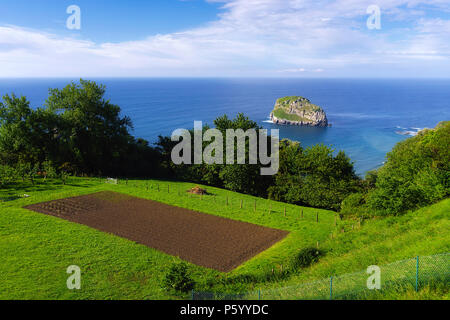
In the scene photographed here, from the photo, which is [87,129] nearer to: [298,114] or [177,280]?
[177,280]

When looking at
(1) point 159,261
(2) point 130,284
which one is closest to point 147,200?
(1) point 159,261

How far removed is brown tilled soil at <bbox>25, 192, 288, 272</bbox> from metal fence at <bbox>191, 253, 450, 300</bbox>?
7.97 metres

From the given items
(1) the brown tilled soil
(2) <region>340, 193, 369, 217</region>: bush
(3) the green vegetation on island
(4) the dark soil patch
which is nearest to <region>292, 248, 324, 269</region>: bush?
(3) the green vegetation on island

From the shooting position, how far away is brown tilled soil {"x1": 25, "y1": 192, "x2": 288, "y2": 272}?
24.2m

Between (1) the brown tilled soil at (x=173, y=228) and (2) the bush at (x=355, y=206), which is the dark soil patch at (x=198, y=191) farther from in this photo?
(2) the bush at (x=355, y=206)

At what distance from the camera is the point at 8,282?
1867 centimetres

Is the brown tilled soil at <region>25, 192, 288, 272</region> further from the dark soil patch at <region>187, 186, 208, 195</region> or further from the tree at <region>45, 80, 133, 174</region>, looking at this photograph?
the tree at <region>45, 80, 133, 174</region>

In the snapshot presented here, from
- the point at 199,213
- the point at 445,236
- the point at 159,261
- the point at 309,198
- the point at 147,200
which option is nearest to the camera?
the point at 445,236

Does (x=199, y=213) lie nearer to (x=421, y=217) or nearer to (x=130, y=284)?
(x=130, y=284)

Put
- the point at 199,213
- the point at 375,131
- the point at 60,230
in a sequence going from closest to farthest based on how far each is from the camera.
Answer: the point at 60,230 → the point at 199,213 → the point at 375,131

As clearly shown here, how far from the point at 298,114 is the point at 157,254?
177m

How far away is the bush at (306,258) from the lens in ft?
69.4

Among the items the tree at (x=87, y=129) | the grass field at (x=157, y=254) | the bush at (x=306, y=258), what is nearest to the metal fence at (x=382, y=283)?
the grass field at (x=157, y=254)
